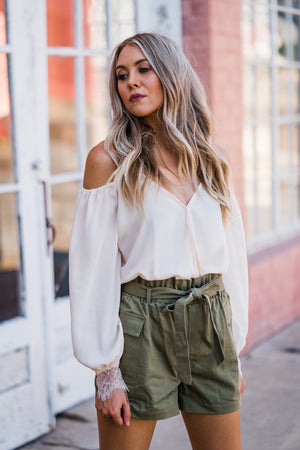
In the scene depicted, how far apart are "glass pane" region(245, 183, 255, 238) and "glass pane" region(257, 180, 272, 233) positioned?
0.10 meters

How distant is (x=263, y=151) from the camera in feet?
17.7

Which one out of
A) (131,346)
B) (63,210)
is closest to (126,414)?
(131,346)

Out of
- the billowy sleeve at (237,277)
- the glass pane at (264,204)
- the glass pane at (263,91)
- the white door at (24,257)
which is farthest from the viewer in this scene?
the glass pane at (264,204)

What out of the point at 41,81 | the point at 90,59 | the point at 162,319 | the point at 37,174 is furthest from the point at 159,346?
the point at 90,59

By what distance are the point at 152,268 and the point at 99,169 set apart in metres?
0.34

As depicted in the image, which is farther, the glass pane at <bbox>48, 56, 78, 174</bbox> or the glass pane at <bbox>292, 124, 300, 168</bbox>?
the glass pane at <bbox>48, 56, 78, 174</bbox>

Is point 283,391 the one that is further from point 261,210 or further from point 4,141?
point 4,141

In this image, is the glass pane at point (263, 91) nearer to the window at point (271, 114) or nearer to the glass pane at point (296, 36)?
the window at point (271, 114)

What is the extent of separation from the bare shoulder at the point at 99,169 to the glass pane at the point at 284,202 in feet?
13.0

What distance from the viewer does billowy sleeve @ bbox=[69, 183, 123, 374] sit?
2035 mm

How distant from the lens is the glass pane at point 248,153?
5.11 meters

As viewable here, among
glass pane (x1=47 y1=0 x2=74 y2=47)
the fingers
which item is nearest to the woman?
the fingers

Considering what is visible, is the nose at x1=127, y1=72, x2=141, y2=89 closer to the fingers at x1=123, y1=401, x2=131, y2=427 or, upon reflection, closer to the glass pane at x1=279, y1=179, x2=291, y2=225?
the fingers at x1=123, y1=401, x2=131, y2=427

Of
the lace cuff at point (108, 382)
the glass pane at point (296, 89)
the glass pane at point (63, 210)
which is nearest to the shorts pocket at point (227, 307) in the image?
the lace cuff at point (108, 382)
